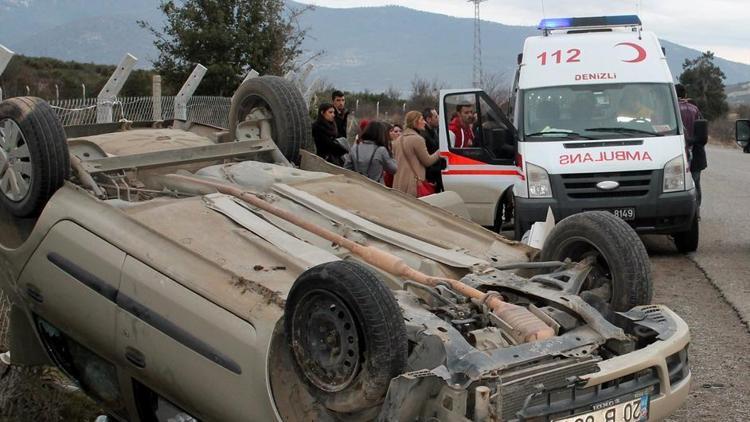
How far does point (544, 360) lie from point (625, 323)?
2.45 feet

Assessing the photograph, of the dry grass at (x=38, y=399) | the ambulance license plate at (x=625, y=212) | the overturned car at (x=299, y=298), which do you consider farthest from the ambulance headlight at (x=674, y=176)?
the dry grass at (x=38, y=399)

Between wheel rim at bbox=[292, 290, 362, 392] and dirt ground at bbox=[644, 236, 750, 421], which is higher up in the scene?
wheel rim at bbox=[292, 290, 362, 392]

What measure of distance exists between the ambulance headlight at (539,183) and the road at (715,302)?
4.57ft

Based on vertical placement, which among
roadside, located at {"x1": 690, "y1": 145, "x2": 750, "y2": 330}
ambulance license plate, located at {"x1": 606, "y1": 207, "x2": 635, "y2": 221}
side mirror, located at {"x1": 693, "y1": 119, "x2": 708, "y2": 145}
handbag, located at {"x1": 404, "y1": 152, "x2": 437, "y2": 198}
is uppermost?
side mirror, located at {"x1": 693, "y1": 119, "x2": 708, "y2": 145}

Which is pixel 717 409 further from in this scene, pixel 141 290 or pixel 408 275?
pixel 141 290

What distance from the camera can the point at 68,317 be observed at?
15.7 feet

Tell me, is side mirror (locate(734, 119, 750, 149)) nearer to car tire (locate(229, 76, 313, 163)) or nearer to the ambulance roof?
the ambulance roof

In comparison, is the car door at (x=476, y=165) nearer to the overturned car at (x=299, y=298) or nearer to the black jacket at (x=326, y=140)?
the black jacket at (x=326, y=140)

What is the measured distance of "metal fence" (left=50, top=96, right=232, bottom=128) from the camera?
973cm

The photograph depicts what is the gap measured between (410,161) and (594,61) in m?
2.55

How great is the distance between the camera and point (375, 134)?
9195 mm

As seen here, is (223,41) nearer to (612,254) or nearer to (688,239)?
(688,239)

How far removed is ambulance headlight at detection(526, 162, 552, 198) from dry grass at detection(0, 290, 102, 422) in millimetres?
5410

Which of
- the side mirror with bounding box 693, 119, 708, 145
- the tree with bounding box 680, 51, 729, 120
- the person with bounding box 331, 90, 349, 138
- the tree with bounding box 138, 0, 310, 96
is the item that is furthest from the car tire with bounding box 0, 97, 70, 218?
the tree with bounding box 680, 51, 729, 120
